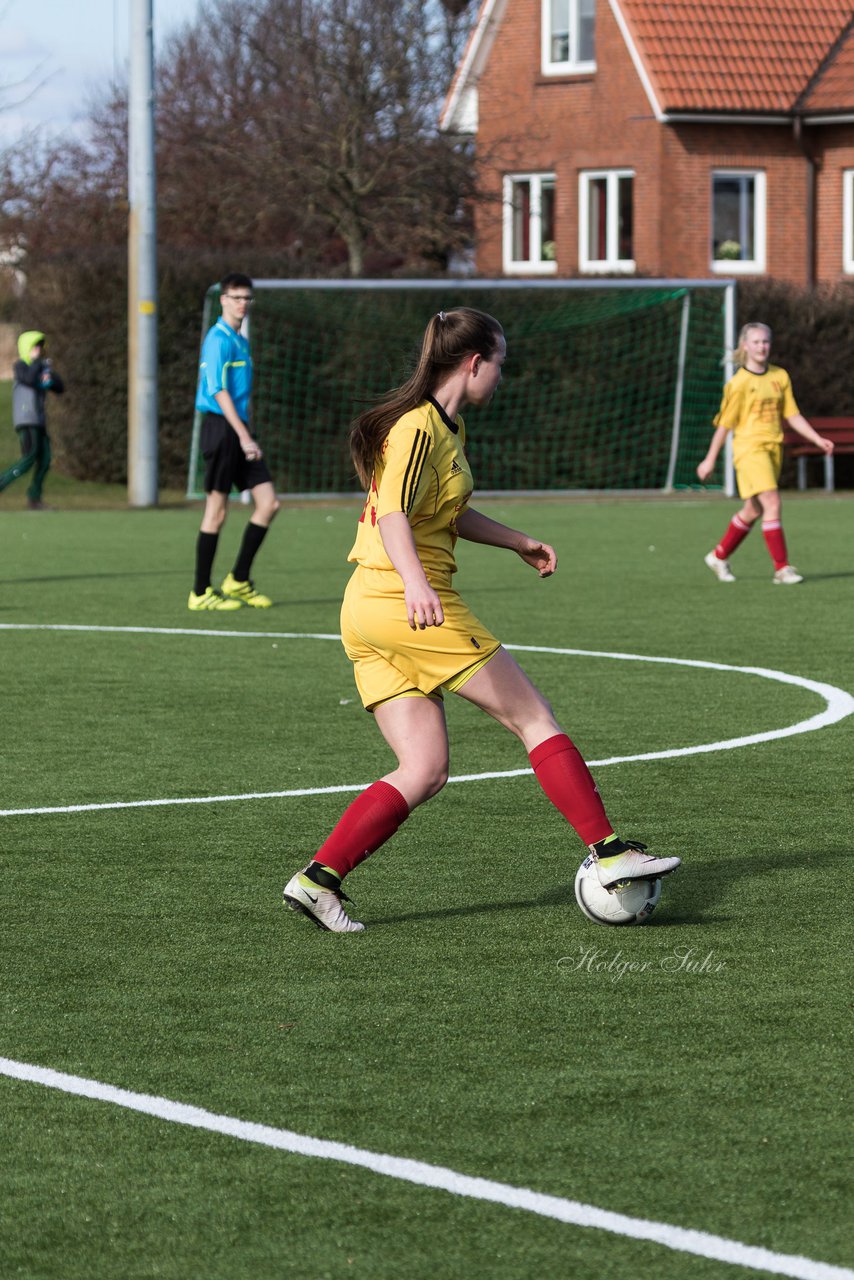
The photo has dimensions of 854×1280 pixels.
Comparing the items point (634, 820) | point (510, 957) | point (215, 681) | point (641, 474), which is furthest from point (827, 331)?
point (510, 957)

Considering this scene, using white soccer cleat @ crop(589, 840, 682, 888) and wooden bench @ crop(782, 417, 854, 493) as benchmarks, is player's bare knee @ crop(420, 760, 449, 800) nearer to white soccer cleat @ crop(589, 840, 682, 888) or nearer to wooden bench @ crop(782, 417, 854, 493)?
white soccer cleat @ crop(589, 840, 682, 888)

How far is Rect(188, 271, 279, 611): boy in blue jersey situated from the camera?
1442 centimetres

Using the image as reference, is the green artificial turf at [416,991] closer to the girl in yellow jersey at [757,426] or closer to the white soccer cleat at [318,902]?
the white soccer cleat at [318,902]

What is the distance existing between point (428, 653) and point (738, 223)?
3513 centimetres

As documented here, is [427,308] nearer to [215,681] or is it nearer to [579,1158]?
[215,681]

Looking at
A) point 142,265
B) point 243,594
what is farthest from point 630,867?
point 142,265

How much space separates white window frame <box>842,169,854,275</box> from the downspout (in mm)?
573

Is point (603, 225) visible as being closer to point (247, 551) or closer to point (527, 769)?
point (247, 551)

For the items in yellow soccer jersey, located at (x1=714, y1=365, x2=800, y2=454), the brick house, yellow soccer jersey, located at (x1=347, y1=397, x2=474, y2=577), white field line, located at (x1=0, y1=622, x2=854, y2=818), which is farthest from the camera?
the brick house

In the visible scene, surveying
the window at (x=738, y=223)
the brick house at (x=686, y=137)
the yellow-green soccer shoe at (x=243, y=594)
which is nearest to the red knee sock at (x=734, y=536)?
the yellow-green soccer shoe at (x=243, y=594)

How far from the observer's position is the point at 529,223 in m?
41.8

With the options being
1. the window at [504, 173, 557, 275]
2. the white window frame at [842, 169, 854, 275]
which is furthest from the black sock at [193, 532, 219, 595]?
the window at [504, 173, 557, 275]

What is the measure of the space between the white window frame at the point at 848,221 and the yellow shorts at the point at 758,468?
23.7 m

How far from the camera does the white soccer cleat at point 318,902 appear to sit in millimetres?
5871
